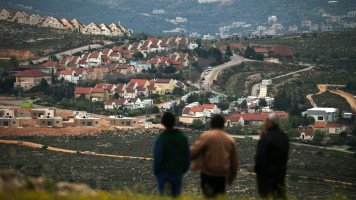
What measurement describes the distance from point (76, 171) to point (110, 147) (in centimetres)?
961

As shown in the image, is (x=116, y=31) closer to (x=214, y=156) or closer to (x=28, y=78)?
(x=28, y=78)

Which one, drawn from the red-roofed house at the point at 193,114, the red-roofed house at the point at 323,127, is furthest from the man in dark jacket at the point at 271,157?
the red-roofed house at the point at 193,114

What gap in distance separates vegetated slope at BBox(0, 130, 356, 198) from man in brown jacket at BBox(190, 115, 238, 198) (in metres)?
14.5

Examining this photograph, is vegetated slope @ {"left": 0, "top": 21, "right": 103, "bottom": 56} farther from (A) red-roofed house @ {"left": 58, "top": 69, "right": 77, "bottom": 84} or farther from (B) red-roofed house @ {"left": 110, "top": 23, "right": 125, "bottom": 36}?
(A) red-roofed house @ {"left": 58, "top": 69, "right": 77, "bottom": 84}

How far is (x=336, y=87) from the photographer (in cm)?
6234

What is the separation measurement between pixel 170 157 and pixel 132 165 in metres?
25.0

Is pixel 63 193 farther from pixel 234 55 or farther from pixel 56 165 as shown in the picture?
pixel 234 55

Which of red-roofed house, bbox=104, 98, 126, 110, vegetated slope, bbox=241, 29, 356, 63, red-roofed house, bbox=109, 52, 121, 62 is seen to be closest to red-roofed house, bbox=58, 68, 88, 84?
red-roofed house, bbox=109, 52, 121, 62

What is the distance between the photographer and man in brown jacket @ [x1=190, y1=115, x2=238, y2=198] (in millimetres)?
7055

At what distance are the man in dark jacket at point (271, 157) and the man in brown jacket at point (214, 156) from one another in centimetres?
38

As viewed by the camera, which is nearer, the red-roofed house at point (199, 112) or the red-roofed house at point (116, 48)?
the red-roofed house at point (199, 112)

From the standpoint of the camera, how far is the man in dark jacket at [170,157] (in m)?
7.09

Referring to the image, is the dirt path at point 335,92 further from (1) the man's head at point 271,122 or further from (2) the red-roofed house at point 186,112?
(1) the man's head at point 271,122

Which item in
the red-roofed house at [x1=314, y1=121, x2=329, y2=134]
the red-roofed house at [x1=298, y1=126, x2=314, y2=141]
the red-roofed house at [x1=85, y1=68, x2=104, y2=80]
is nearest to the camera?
the red-roofed house at [x1=298, y1=126, x2=314, y2=141]
